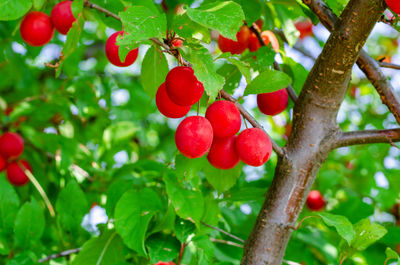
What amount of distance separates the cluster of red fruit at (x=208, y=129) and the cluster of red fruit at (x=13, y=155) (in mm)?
1470

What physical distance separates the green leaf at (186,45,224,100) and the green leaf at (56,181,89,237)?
0.78m

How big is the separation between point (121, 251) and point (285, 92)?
0.66 m

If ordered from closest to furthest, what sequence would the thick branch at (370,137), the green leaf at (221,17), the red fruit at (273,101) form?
the green leaf at (221,17)
the thick branch at (370,137)
the red fruit at (273,101)

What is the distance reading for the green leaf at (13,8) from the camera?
1.08m

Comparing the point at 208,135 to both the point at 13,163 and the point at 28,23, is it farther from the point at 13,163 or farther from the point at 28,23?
the point at 13,163

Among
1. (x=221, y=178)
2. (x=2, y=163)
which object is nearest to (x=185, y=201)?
(x=221, y=178)

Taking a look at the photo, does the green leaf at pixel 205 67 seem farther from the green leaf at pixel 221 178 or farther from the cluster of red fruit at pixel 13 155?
the cluster of red fruit at pixel 13 155

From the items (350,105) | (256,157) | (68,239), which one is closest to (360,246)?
(256,157)

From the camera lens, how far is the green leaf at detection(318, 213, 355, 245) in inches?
39.1

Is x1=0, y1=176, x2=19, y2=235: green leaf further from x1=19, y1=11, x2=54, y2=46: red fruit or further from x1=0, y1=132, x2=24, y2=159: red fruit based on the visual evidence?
x1=0, y1=132, x2=24, y2=159: red fruit

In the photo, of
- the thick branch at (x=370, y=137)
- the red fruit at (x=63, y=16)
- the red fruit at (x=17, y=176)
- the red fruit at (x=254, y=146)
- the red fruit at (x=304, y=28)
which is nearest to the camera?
the red fruit at (x=254, y=146)

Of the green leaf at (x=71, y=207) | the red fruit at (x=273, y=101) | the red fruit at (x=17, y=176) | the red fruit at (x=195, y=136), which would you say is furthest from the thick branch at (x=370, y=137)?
Answer: the red fruit at (x=17, y=176)

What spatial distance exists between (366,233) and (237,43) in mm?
699

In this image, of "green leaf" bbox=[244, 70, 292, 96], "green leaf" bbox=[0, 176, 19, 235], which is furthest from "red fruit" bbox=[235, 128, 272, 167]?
"green leaf" bbox=[0, 176, 19, 235]
